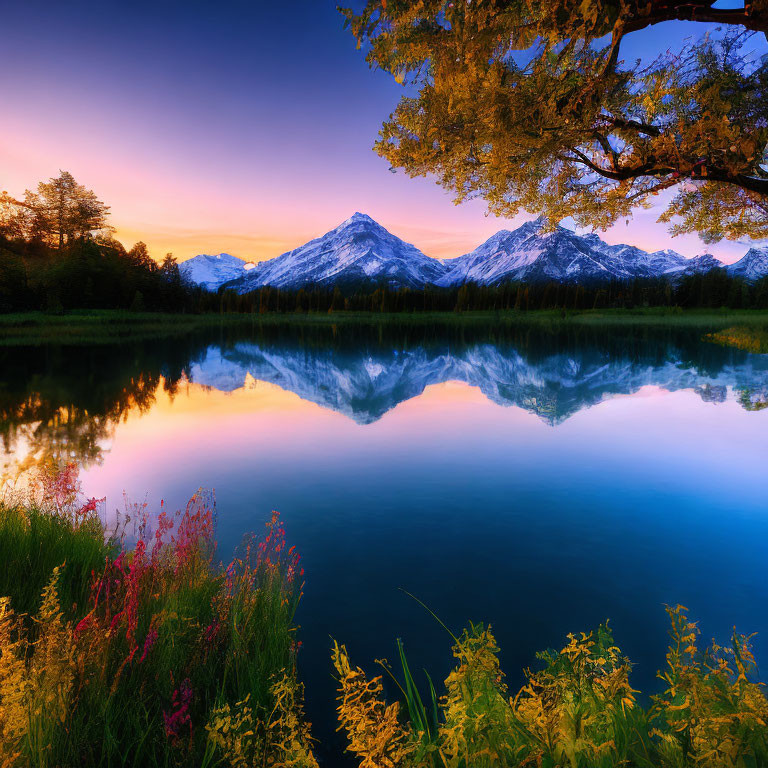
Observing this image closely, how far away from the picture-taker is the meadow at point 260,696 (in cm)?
344

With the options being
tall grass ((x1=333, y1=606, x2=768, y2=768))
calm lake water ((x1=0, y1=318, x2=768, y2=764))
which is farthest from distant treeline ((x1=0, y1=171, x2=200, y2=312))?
tall grass ((x1=333, y1=606, x2=768, y2=768))

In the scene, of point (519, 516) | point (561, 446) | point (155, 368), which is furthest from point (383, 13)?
point (155, 368)

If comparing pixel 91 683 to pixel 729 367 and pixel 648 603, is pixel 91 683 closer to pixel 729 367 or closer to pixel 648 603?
pixel 648 603

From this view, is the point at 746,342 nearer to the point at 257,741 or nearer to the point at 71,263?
the point at 257,741

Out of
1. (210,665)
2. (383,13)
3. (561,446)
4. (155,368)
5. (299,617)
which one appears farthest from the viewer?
(155,368)

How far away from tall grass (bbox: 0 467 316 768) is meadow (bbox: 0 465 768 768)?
0.08ft

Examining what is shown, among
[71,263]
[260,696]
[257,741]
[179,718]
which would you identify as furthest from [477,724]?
[71,263]

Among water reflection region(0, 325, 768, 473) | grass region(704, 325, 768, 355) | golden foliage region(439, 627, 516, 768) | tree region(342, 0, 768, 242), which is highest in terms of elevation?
tree region(342, 0, 768, 242)

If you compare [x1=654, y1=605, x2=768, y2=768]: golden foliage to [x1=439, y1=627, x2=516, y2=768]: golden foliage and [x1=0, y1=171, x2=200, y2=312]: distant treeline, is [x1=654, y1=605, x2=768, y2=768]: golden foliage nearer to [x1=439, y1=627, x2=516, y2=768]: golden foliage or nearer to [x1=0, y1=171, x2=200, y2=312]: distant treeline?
[x1=439, y1=627, x2=516, y2=768]: golden foliage

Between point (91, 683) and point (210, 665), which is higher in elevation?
point (91, 683)

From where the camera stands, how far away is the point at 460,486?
1355cm

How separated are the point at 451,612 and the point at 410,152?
13.5 meters

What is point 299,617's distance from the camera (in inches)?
288

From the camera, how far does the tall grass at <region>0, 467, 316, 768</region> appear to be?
3959 millimetres
